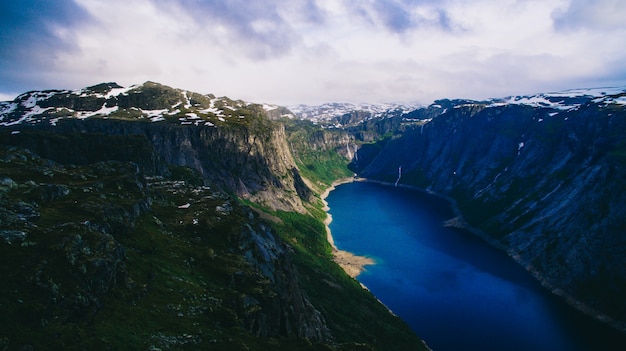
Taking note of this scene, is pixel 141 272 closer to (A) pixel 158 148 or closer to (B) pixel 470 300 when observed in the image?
(B) pixel 470 300

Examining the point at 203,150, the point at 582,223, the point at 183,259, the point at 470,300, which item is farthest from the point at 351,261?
the point at 183,259

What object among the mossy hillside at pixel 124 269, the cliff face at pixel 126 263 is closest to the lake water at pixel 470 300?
the mossy hillside at pixel 124 269

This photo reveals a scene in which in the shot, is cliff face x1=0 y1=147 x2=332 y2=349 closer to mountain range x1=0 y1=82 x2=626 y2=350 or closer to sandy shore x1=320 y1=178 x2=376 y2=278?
mountain range x1=0 y1=82 x2=626 y2=350

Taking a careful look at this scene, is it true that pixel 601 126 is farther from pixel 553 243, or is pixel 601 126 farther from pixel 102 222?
pixel 102 222

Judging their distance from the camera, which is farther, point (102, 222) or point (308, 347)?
point (102, 222)

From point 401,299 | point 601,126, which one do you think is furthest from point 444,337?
point 601,126

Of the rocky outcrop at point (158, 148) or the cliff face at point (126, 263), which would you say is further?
the rocky outcrop at point (158, 148)

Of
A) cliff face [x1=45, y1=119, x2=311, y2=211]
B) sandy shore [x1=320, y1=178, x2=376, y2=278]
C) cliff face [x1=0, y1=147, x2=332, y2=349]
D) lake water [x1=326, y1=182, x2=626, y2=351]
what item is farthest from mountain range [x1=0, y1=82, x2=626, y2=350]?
cliff face [x1=45, y1=119, x2=311, y2=211]

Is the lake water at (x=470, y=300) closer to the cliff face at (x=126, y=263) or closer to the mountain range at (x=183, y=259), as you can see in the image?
the mountain range at (x=183, y=259)
